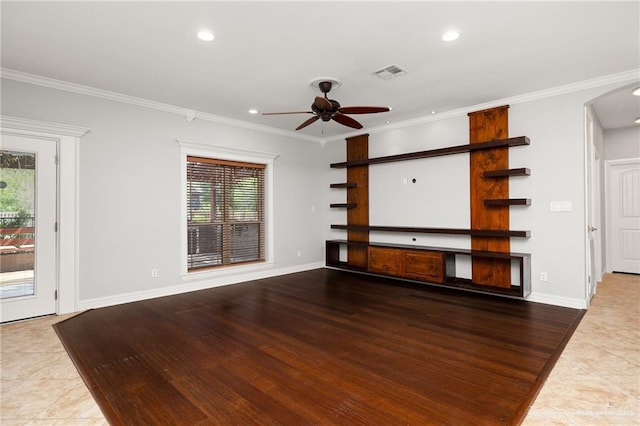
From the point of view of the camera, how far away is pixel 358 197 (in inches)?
265

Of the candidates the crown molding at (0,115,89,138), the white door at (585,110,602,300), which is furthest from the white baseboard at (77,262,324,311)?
the white door at (585,110,602,300)

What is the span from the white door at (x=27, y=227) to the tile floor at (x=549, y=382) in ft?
1.01

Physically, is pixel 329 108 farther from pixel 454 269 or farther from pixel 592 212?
pixel 592 212

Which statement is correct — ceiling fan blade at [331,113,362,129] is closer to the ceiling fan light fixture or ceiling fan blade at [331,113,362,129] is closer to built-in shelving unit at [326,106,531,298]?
the ceiling fan light fixture

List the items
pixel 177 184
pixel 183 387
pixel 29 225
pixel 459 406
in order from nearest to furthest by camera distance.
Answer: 1. pixel 459 406
2. pixel 183 387
3. pixel 29 225
4. pixel 177 184

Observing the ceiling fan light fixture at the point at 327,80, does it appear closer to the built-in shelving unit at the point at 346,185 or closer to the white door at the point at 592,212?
the built-in shelving unit at the point at 346,185

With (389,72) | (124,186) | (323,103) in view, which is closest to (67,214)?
(124,186)

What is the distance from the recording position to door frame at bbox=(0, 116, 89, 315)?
4.09 metres

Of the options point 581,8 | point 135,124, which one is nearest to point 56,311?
point 135,124

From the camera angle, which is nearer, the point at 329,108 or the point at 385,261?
the point at 329,108

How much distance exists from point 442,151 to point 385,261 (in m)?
2.08

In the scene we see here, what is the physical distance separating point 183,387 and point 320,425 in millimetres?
1066

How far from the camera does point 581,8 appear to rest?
266cm

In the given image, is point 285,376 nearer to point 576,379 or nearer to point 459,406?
point 459,406
